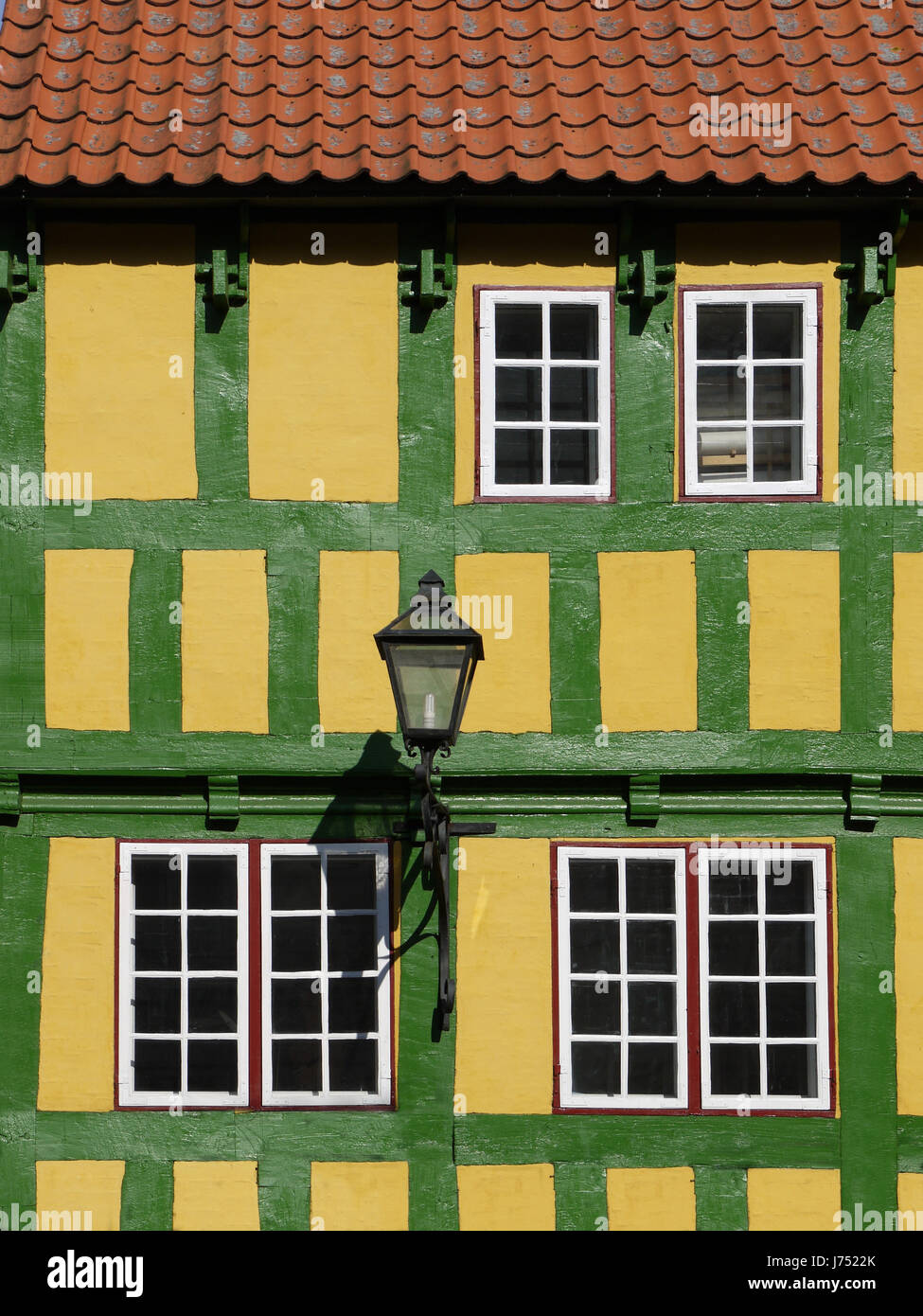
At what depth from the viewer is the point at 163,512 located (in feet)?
25.0

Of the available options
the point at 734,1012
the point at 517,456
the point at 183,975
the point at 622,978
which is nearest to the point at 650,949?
the point at 622,978

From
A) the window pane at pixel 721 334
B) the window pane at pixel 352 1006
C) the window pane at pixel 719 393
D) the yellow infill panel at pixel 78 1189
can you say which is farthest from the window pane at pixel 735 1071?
the window pane at pixel 721 334

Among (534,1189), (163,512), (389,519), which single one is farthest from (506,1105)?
(163,512)

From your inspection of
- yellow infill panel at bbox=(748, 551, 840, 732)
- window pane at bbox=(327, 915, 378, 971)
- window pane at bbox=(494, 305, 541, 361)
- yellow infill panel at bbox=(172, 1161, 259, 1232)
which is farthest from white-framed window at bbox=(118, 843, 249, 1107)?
window pane at bbox=(494, 305, 541, 361)

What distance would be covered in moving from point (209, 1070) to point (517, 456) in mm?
3609

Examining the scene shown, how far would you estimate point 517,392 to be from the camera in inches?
311

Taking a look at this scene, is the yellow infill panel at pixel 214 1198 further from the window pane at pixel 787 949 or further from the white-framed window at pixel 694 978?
the window pane at pixel 787 949

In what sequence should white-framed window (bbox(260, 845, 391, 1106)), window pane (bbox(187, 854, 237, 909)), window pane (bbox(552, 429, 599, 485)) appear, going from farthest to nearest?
1. window pane (bbox(552, 429, 599, 485))
2. window pane (bbox(187, 854, 237, 909))
3. white-framed window (bbox(260, 845, 391, 1106))

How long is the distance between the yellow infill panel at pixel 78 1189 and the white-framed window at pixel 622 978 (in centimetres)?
233

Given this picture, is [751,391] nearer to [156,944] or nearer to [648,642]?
[648,642]

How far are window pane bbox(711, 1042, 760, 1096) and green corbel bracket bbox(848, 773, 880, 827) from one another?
1315 millimetres

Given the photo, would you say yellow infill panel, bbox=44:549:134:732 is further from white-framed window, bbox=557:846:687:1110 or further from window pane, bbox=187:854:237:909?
white-framed window, bbox=557:846:687:1110

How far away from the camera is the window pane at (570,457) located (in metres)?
7.84

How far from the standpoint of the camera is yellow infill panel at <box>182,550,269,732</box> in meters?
7.55
